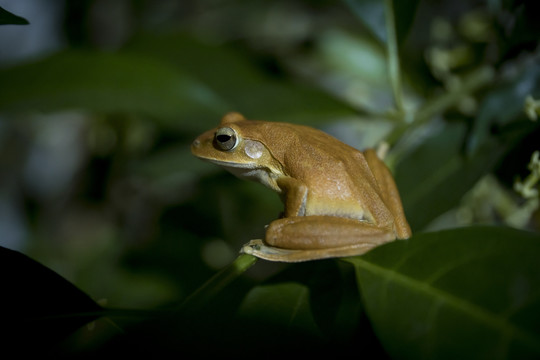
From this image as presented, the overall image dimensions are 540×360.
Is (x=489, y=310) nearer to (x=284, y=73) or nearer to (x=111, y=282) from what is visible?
(x=284, y=73)

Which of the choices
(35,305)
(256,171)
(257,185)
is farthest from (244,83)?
(35,305)

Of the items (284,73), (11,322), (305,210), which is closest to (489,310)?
(305,210)

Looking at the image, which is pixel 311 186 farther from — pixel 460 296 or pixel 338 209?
Answer: pixel 460 296

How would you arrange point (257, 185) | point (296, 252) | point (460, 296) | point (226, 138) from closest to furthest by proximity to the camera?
point (460, 296), point (296, 252), point (226, 138), point (257, 185)

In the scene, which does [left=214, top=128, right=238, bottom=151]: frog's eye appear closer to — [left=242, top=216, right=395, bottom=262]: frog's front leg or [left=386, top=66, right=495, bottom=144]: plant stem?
[left=242, top=216, right=395, bottom=262]: frog's front leg

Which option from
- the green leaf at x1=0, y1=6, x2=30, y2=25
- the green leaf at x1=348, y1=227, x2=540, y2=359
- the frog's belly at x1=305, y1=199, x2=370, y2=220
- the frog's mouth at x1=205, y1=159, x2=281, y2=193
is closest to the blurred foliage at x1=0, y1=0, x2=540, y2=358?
the green leaf at x1=348, y1=227, x2=540, y2=359

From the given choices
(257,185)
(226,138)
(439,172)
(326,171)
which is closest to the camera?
(326,171)
